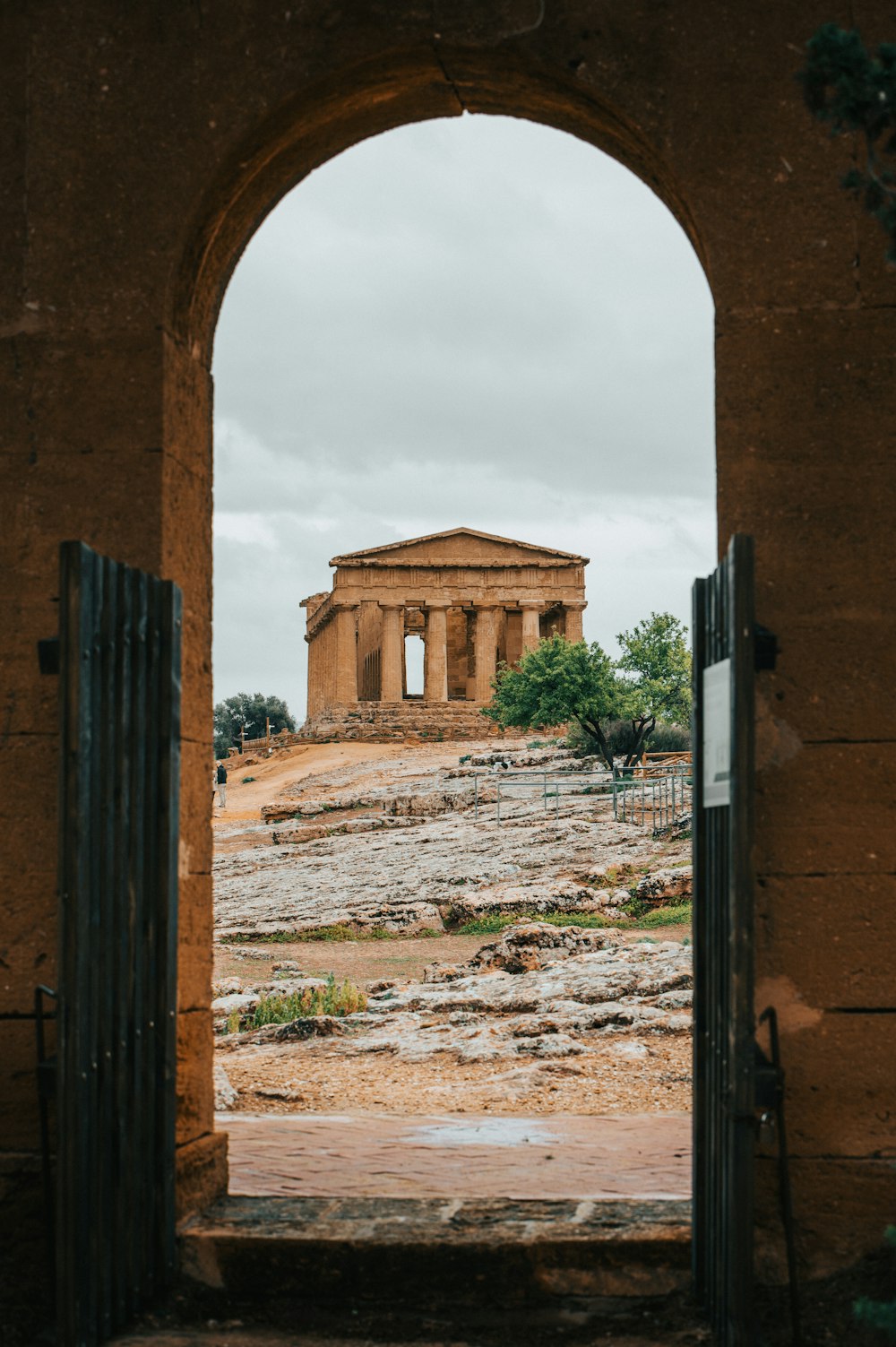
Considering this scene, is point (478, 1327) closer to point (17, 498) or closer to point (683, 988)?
point (17, 498)

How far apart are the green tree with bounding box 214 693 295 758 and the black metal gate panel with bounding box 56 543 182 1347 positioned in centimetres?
7599

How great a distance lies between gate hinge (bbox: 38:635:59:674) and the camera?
16.5 feet

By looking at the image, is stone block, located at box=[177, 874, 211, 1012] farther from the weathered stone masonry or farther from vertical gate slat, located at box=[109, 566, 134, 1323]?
the weathered stone masonry

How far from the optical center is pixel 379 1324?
Result: 495 centimetres

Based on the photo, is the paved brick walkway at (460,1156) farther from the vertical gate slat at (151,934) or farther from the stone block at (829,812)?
the stone block at (829,812)

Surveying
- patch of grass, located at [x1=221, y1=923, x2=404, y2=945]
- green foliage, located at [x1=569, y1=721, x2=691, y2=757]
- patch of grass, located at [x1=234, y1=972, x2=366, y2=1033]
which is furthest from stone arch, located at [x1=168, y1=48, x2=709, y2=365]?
green foliage, located at [x1=569, y1=721, x2=691, y2=757]

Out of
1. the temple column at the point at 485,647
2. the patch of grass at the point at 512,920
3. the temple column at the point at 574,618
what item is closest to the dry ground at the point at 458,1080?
the patch of grass at the point at 512,920

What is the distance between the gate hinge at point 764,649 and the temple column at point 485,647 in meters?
65.6

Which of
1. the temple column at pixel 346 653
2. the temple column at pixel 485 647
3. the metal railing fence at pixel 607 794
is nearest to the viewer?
the metal railing fence at pixel 607 794

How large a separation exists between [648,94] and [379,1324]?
441 centimetres

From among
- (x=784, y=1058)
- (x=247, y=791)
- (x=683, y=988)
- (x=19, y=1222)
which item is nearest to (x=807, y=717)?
(x=784, y=1058)

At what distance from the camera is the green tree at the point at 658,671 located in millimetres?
46188

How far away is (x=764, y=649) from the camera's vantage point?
16.2 ft

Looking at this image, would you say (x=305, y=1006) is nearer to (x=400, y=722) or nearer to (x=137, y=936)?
(x=137, y=936)
